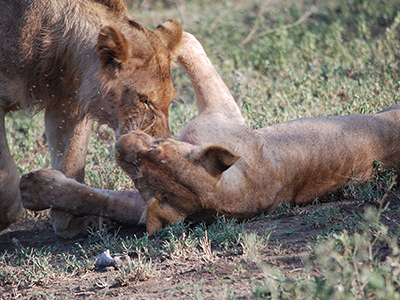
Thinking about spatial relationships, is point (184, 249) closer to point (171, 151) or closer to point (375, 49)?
point (171, 151)

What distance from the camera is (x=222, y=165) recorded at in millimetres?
3414

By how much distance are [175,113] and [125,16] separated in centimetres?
232

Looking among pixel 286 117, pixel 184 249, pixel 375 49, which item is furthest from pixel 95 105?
pixel 375 49

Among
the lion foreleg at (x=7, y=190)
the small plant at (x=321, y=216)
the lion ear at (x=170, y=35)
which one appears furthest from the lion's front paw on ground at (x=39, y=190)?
the small plant at (x=321, y=216)

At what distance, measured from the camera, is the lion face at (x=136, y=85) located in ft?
13.2

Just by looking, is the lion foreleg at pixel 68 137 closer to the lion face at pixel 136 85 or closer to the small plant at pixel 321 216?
the lion face at pixel 136 85

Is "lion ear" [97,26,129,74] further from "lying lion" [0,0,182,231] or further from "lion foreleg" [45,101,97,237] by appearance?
"lion foreleg" [45,101,97,237]

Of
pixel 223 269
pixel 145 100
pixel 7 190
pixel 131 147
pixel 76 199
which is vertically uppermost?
pixel 145 100

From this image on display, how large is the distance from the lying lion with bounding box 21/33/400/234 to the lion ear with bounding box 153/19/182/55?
158mm

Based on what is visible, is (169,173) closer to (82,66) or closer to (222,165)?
(222,165)

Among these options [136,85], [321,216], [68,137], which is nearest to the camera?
[321,216]

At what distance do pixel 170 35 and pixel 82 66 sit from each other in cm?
75

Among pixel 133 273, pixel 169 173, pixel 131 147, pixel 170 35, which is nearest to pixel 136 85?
pixel 170 35

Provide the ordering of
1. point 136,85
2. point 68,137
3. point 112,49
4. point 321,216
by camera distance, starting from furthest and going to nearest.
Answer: point 68,137 < point 136,85 < point 112,49 < point 321,216
